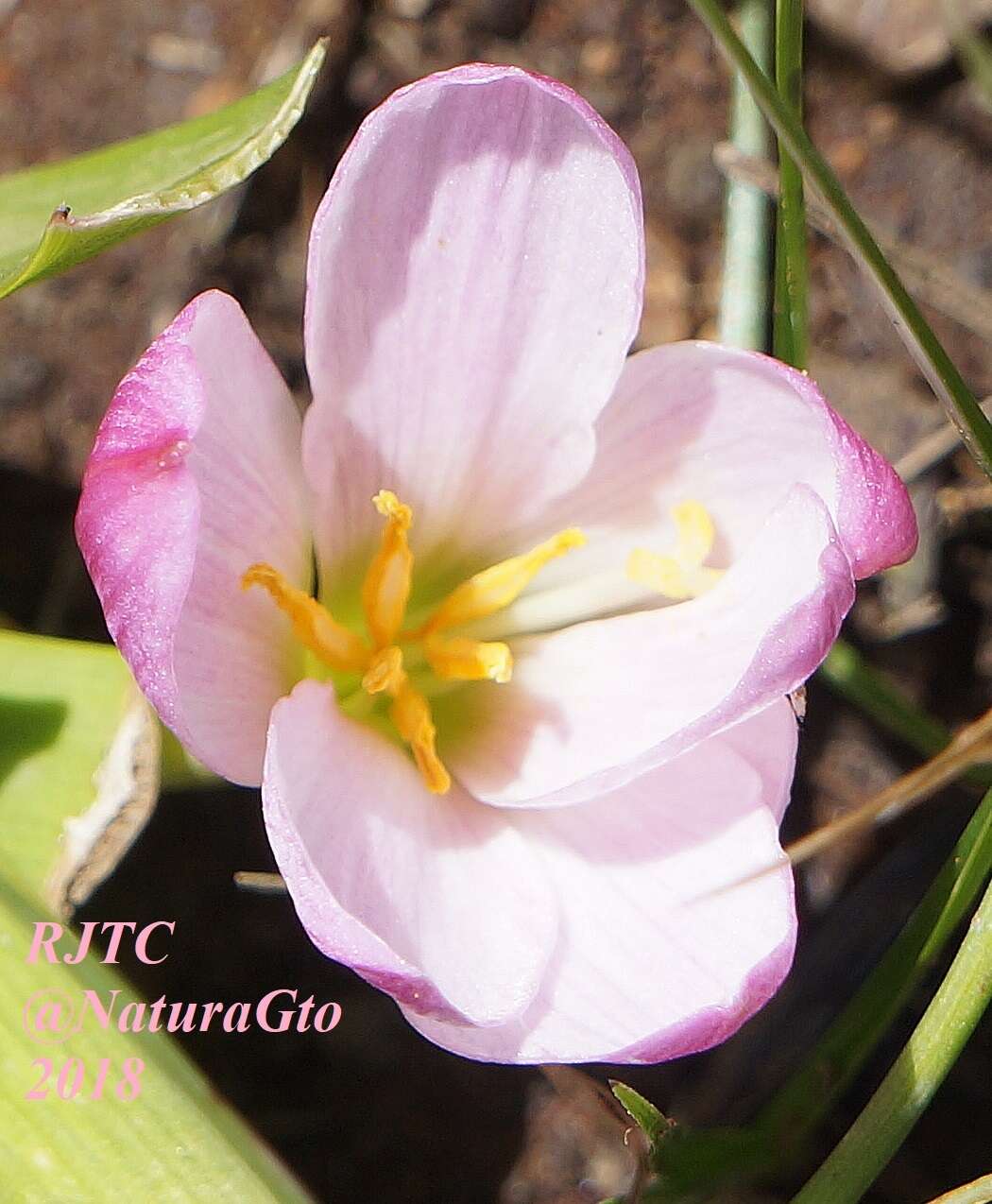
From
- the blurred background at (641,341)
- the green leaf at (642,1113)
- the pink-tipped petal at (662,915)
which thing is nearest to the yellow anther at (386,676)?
the pink-tipped petal at (662,915)

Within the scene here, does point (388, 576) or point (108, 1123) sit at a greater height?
point (388, 576)

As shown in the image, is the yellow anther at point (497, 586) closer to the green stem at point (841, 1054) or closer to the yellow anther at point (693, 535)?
the yellow anther at point (693, 535)

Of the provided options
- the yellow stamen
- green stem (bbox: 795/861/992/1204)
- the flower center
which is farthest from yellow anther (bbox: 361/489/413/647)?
green stem (bbox: 795/861/992/1204)

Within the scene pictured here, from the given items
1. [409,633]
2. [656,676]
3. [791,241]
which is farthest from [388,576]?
[791,241]

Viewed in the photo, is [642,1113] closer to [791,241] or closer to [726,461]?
[726,461]

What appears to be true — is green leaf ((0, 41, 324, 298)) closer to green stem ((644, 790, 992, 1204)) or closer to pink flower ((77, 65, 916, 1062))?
pink flower ((77, 65, 916, 1062))

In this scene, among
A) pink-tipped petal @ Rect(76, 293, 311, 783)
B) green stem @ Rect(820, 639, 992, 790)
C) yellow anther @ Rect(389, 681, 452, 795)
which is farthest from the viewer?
green stem @ Rect(820, 639, 992, 790)

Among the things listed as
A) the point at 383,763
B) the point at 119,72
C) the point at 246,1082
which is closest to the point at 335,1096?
the point at 246,1082
